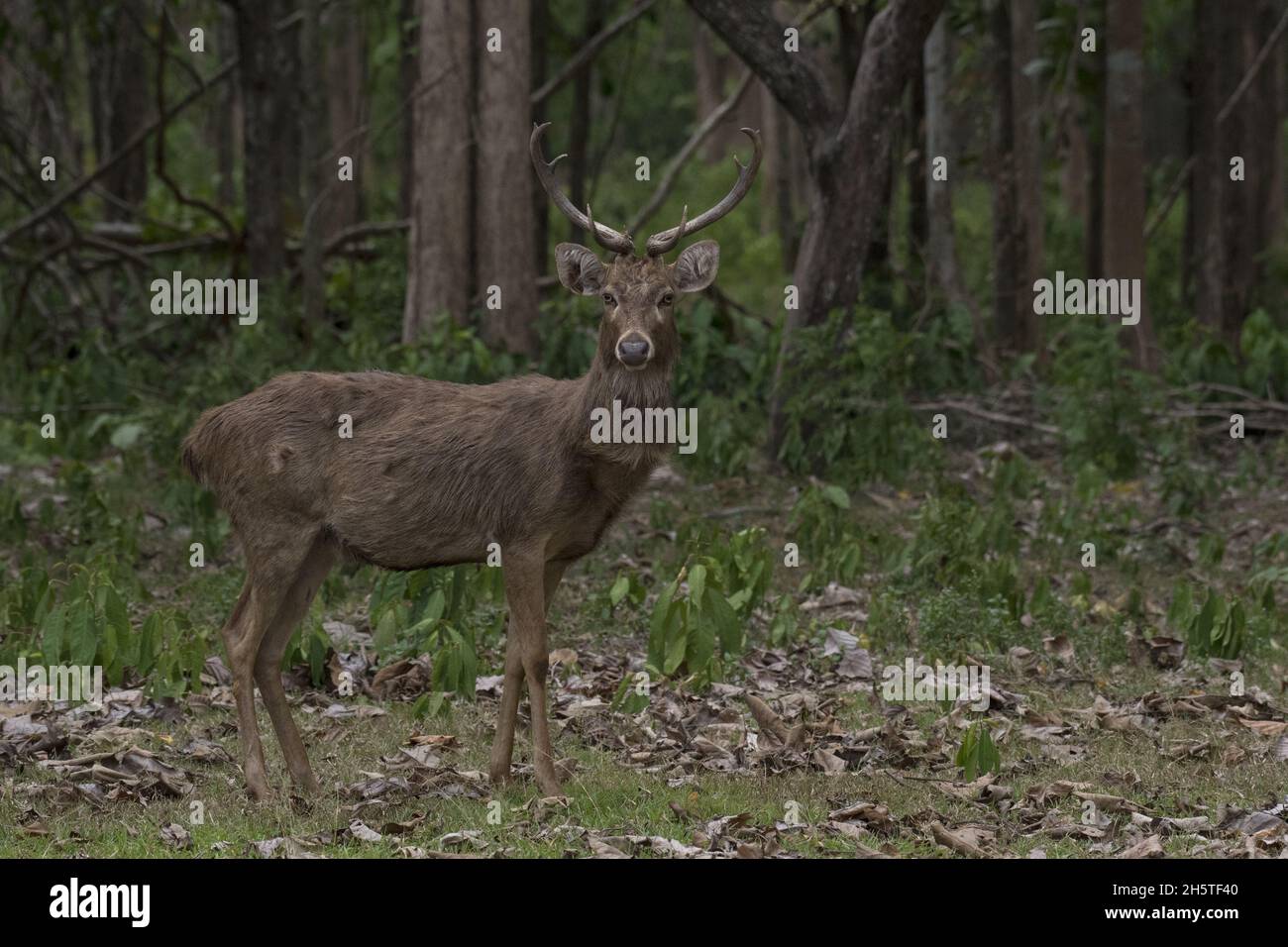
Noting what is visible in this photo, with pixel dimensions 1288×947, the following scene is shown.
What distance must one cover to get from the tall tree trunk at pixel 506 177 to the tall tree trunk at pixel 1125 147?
5.53 meters

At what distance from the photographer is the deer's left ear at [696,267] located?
7.76 meters

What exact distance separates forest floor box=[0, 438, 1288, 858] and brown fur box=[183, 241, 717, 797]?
48cm

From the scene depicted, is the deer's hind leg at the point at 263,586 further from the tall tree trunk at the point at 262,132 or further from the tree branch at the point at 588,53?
the tree branch at the point at 588,53

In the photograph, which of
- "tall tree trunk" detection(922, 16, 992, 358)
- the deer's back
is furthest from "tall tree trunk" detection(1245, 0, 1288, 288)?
the deer's back

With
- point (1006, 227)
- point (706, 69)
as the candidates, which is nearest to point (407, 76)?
point (1006, 227)

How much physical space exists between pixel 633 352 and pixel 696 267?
81 cm

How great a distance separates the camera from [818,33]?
18.3 m

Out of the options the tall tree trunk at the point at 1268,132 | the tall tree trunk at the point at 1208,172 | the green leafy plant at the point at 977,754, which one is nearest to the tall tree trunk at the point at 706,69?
the tall tree trunk at the point at 1268,132

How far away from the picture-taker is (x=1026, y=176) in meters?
17.5

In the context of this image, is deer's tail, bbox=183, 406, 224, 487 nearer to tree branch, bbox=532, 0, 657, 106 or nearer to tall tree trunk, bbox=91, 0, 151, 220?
tree branch, bbox=532, 0, 657, 106

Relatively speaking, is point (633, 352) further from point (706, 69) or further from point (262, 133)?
point (706, 69)

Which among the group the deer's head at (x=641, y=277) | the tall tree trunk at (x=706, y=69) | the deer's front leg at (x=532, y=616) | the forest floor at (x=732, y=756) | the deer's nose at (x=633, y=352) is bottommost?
the forest floor at (x=732, y=756)

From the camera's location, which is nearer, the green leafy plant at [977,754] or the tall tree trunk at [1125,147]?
the green leafy plant at [977,754]

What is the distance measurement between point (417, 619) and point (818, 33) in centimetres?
1076
